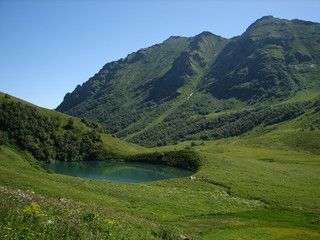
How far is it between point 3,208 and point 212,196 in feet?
171

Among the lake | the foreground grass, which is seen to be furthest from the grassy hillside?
the lake

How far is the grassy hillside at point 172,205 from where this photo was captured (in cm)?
1827

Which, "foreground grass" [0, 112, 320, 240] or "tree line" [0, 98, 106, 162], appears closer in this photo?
"foreground grass" [0, 112, 320, 240]

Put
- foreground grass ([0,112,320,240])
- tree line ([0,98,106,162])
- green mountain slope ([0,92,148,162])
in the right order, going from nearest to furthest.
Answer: foreground grass ([0,112,320,240]) < tree line ([0,98,106,162]) < green mountain slope ([0,92,148,162])

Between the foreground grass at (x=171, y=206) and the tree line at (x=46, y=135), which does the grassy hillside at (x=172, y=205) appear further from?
the tree line at (x=46, y=135)

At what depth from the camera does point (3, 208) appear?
1705 centimetres

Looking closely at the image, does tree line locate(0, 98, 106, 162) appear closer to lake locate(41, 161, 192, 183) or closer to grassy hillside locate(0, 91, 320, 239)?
lake locate(41, 161, 192, 183)

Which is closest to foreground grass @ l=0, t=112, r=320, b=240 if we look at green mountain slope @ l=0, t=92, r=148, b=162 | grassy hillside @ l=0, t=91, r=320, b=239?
grassy hillside @ l=0, t=91, r=320, b=239

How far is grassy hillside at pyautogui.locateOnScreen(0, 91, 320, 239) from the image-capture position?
1827 centimetres

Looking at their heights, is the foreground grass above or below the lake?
above

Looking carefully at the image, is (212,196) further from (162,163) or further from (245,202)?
(162,163)

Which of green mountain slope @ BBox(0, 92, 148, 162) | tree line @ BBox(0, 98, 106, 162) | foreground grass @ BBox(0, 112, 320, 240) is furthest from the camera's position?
green mountain slope @ BBox(0, 92, 148, 162)

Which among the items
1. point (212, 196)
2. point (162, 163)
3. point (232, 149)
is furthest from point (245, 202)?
point (232, 149)

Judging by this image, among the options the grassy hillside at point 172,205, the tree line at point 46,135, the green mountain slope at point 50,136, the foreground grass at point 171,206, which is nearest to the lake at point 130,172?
the tree line at point 46,135
